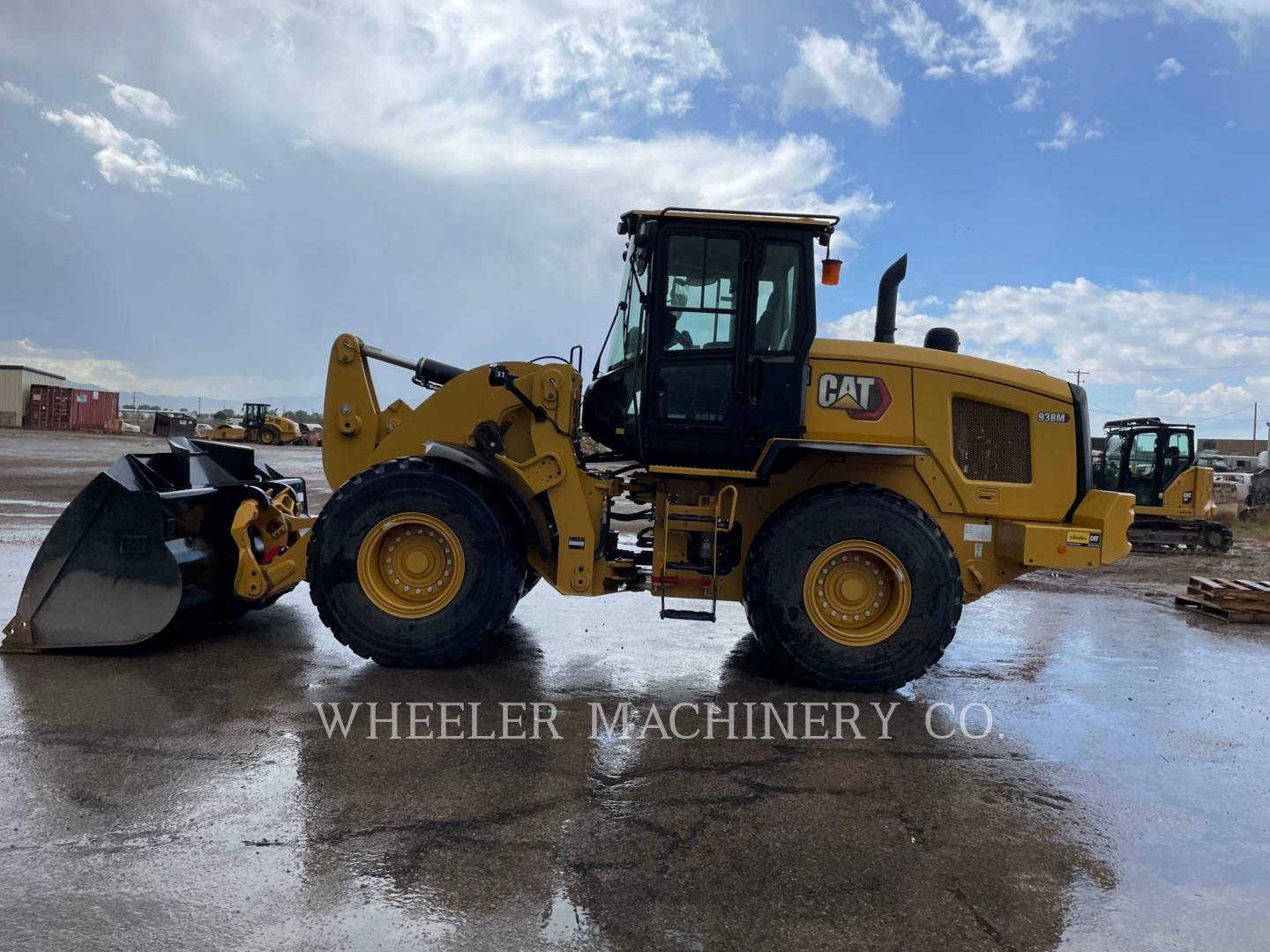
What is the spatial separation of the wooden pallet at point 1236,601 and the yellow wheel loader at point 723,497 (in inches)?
176

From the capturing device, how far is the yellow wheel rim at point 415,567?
5.28 m

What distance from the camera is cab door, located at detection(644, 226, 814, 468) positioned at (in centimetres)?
525

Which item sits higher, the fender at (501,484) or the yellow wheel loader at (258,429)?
the yellow wheel loader at (258,429)

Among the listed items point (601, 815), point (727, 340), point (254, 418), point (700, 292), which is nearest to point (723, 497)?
point (727, 340)

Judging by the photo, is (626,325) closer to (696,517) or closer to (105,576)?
(696,517)

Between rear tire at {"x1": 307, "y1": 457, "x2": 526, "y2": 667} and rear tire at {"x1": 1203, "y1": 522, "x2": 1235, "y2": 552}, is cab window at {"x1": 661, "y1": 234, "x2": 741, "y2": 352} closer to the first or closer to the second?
rear tire at {"x1": 307, "y1": 457, "x2": 526, "y2": 667}

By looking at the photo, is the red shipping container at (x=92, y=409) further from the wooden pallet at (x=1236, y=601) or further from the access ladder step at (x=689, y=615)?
the wooden pallet at (x=1236, y=601)

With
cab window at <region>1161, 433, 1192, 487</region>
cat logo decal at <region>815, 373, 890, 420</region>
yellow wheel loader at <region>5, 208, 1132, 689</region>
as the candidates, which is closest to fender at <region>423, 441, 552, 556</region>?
yellow wheel loader at <region>5, 208, 1132, 689</region>

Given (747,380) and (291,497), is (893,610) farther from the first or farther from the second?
(291,497)

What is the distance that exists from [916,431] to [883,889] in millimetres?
3052

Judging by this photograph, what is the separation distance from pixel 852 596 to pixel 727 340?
1.74 meters

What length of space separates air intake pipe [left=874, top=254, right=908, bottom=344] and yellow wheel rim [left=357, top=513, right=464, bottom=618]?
3213 millimetres

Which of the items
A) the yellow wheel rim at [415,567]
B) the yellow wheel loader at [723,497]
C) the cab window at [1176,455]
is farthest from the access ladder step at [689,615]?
the cab window at [1176,455]

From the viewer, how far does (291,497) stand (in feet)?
22.3
